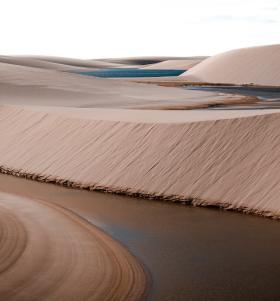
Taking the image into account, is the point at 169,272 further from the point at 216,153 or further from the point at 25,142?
the point at 25,142

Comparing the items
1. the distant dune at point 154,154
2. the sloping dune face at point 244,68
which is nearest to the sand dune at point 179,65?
the sloping dune face at point 244,68

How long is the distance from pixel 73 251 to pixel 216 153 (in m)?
7.31

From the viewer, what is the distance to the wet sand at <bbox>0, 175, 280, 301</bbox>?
9758mm

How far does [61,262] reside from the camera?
10.8 m

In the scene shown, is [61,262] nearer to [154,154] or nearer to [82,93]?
[154,154]

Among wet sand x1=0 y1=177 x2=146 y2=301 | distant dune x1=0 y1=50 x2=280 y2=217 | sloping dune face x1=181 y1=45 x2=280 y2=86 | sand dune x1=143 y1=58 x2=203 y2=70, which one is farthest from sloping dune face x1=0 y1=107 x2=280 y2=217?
sand dune x1=143 y1=58 x2=203 y2=70

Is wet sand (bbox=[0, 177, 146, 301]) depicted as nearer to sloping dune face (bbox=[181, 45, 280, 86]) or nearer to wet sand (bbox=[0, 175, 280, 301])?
wet sand (bbox=[0, 175, 280, 301])

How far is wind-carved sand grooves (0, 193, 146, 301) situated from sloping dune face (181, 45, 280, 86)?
179 ft

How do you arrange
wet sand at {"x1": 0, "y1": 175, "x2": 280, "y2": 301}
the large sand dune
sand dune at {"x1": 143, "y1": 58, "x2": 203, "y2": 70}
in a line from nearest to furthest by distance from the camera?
wet sand at {"x1": 0, "y1": 175, "x2": 280, "y2": 301}
the large sand dune
sand dune at {"x1": 143, "y1": 58, "x2": 203, "y2": 70}

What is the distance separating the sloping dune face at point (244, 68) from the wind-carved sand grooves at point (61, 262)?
5465 centimetres

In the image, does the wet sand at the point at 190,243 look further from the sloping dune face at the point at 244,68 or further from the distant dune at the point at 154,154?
the sloping dune face at the point at 244,68

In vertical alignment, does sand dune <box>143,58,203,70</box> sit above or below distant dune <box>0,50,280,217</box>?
above

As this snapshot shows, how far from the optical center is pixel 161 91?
46906 mm

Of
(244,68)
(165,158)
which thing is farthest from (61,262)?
(244,68)
